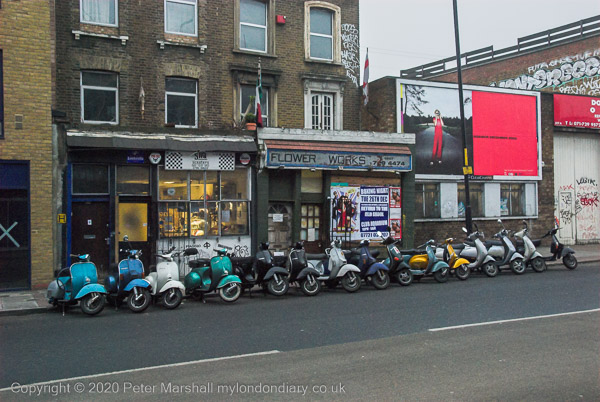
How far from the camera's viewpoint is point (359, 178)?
19.7 m

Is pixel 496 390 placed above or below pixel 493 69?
below

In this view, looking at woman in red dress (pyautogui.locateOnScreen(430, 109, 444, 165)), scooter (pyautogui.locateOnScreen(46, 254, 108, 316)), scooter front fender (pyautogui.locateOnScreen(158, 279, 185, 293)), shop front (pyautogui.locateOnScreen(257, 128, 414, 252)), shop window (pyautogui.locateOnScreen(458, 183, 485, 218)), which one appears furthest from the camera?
shop window (pyautogui.locateOnScreen(458, 183, 485, 218))

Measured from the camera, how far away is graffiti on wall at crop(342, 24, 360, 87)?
69.3ft

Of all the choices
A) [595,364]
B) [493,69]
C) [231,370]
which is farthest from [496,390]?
[493,69]

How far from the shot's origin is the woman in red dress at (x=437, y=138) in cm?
2194

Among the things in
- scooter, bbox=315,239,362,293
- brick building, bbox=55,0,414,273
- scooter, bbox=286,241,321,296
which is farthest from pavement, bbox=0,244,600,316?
scooter, bbox=315,239,362,293

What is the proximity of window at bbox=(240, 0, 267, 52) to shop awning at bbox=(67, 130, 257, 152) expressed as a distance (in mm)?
3746

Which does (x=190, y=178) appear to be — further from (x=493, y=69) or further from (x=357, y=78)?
(x=493, y=69)

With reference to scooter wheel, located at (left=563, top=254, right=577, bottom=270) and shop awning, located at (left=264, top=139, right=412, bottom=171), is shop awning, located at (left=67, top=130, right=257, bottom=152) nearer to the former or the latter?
shop awning, located at (left=264, top=139, right=412, bottom=171)

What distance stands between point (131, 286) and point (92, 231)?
234 inches

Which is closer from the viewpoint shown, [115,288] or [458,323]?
[458,323]

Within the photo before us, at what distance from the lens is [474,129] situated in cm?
2298

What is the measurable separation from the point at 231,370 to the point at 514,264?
12.0m

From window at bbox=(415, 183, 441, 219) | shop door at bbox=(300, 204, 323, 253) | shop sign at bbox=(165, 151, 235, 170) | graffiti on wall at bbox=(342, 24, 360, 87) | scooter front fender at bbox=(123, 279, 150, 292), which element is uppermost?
graffiti on wall at bbox=(342, 24, 360, 87)
